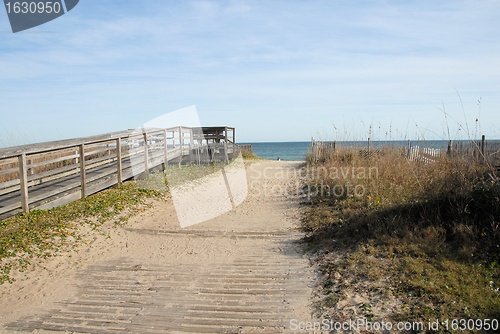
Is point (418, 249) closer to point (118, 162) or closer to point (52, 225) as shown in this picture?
point (52, 225)

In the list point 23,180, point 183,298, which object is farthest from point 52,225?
point 183,298

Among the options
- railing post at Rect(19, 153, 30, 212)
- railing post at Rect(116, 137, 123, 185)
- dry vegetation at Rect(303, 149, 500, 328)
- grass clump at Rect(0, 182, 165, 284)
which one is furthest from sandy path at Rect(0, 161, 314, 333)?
railing post at Rect(116, 137, 123, 185)

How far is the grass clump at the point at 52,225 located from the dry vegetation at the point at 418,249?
13.2 feet

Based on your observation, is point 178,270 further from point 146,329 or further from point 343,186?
point 343,186

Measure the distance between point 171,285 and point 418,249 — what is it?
3249mm

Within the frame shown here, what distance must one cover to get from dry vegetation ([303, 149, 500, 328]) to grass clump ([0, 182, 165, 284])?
4027 mm

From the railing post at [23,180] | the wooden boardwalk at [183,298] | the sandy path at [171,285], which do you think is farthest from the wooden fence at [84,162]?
the wooden boardwalk at [183,298]

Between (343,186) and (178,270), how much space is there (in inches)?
206

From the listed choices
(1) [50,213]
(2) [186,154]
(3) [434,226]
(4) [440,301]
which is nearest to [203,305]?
(4) [440,301]

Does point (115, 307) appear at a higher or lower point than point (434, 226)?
lower

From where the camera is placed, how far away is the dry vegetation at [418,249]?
14.2 feet

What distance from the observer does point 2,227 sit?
714 centimetres

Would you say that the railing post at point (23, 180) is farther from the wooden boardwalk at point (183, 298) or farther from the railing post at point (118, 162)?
the railing post at point (118, 162)

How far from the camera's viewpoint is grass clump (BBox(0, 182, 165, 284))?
6.19m
